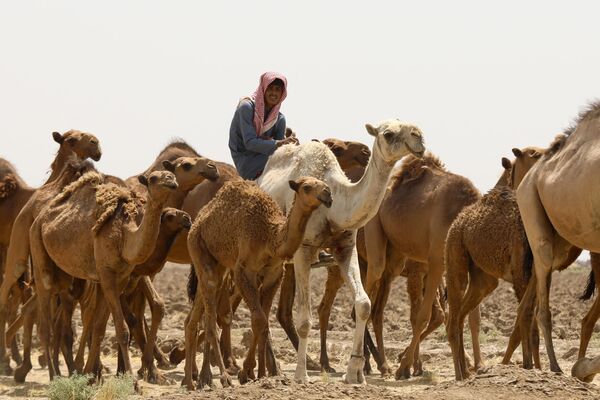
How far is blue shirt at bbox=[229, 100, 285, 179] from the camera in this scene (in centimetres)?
1423

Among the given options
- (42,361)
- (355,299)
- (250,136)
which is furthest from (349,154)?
(355,299)

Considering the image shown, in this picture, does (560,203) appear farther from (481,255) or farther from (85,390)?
(85,390)

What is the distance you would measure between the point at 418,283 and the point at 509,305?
9.96m

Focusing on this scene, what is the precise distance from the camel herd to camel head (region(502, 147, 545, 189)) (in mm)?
16

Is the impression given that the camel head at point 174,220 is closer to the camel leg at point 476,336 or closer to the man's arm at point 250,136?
the man's arm at point 250,136

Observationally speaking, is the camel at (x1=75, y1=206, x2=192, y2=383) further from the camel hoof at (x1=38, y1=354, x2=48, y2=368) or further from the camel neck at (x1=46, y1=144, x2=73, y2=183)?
the camel neck at (x1=46, y1=144, x2=73, y2=183)

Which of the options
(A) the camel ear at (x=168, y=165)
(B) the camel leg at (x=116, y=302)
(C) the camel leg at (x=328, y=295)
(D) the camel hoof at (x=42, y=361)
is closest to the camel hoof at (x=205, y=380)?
(B) the camel leg at (x=116, y=302)

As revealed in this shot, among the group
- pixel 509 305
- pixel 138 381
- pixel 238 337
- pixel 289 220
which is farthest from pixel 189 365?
pixel 509 305

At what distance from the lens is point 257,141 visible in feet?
46.6

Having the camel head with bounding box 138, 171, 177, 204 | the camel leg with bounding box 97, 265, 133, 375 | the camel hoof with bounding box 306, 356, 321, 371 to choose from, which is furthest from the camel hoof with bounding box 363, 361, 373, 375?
the camel head with bounding box 138, 171, 177, 204

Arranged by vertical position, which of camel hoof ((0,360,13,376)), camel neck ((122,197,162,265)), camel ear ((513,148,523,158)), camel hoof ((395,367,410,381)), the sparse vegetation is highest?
camel ear ((513,148,523,158))

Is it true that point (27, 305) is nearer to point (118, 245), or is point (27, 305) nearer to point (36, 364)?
point (36, 364)

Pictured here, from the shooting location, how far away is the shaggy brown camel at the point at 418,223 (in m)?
15.1

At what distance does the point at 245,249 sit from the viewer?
40.7 ft
